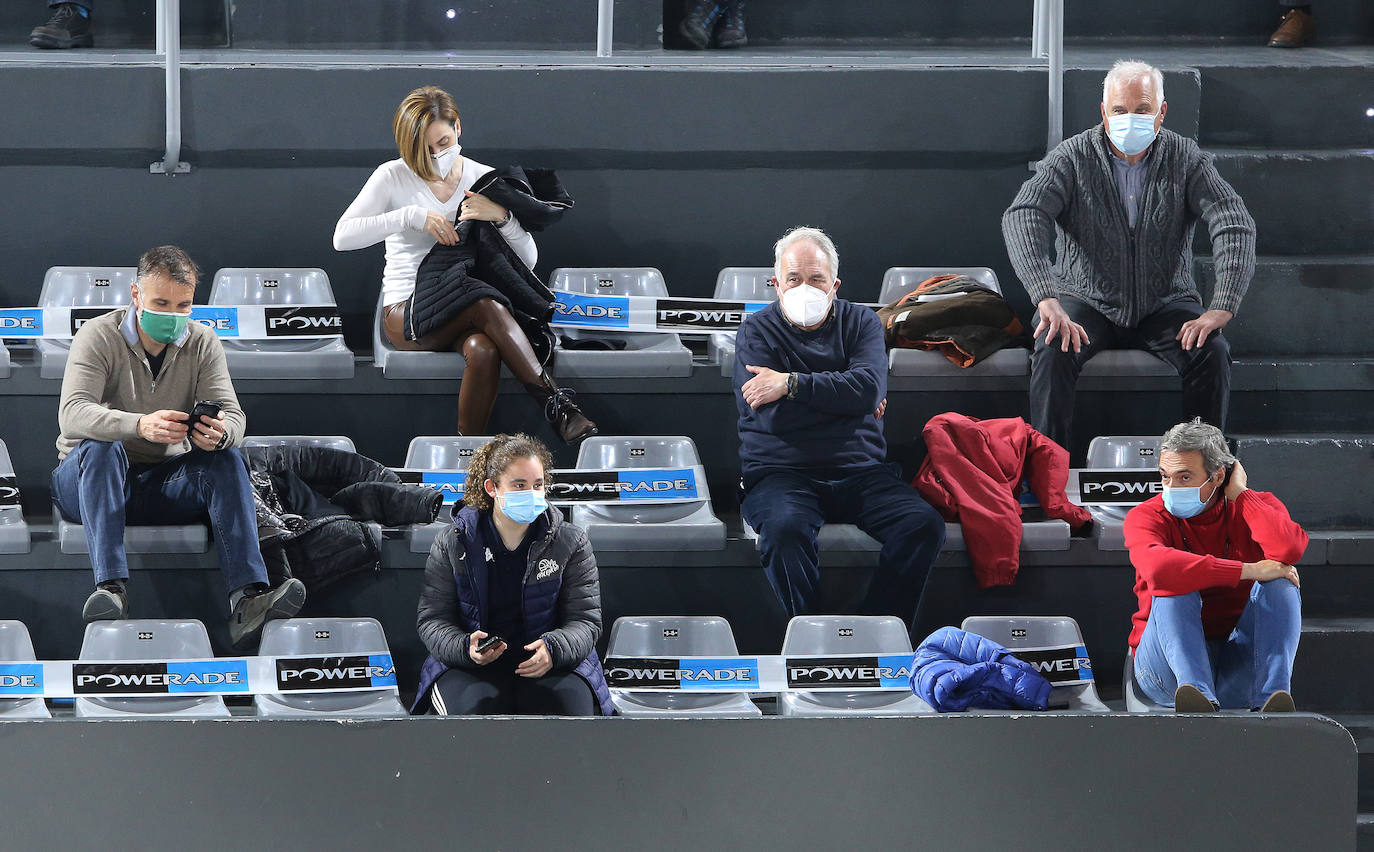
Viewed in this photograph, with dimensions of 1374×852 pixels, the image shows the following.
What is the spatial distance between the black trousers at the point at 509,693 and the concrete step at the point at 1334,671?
1941mm

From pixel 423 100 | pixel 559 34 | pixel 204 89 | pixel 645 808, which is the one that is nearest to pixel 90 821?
pixel 645 808

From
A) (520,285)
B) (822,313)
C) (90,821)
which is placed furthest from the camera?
(520,285)

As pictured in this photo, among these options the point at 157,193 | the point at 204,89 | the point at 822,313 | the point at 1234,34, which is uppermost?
the point at 1234,34

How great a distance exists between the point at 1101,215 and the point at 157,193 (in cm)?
297

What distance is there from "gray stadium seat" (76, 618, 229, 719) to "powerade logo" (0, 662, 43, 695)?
10 cm

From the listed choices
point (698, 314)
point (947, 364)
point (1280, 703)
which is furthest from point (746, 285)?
point (1280, 703)

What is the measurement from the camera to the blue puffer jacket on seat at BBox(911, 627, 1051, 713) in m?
3.67

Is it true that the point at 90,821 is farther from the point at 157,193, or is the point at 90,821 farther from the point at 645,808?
the point at 157,193

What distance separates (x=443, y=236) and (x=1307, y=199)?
2.81 m

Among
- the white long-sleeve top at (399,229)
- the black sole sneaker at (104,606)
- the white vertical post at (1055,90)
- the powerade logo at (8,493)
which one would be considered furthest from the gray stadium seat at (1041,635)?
the powerade logo at (8,493)

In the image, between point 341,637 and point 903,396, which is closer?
point 341,637

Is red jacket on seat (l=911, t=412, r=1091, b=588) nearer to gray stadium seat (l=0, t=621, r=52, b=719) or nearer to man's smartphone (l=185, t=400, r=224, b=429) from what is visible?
man's smartphone (l=185, t=400, r=224, b=429)

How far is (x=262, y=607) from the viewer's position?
402cm

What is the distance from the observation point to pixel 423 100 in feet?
16.0
